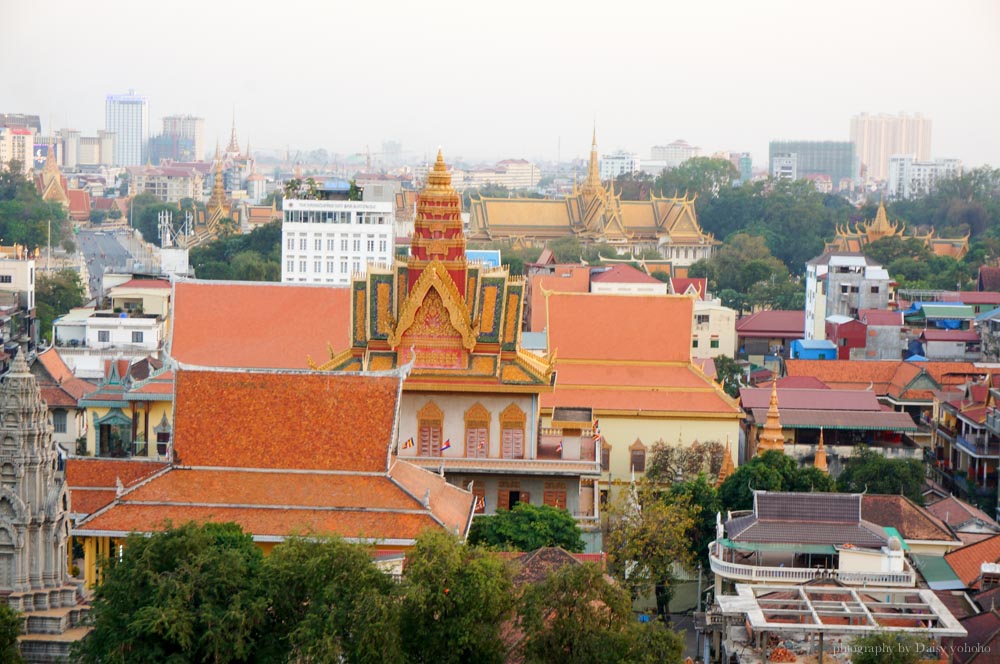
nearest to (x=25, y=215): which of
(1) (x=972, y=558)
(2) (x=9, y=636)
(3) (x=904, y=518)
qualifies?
(3) (x=904, y=518)

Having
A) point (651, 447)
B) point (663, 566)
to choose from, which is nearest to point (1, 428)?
point (663, 566)

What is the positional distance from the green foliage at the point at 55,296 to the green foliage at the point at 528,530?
48.9 metres

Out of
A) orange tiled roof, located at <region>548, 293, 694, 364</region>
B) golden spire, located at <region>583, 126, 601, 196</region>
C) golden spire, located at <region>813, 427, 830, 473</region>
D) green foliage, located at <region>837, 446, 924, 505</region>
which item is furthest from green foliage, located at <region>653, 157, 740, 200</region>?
golden spire, located at <region>813, 427, 830, 473</region>

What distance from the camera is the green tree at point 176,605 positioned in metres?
28.2

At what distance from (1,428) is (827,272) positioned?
2004 inches

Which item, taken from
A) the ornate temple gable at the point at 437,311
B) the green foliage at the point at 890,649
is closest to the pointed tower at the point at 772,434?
the ornate temple gable at the point at 437,311

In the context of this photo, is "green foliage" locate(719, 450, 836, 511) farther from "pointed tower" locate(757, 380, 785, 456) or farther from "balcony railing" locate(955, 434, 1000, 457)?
"balcony railing" locate(955, 434, 1000, 457)

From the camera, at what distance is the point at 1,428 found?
102 feet

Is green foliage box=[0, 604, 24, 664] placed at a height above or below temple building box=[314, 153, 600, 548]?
below

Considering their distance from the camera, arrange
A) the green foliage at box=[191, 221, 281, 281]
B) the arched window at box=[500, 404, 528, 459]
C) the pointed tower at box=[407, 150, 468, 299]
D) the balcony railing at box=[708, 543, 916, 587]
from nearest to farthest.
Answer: the balcony railing at box=[708, 543, 916, 587], the arched window at box=[500, 404, 528, 459], the pointed tower at box=[407, 150, 468, 299], the green foliage at box=[191, 221, 281, 281]

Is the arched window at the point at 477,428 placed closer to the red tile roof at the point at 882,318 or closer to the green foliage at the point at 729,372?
the green foliage at the point at 729,372

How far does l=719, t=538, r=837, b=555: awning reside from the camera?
35.4 meters

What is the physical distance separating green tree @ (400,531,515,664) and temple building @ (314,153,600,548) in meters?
12.9

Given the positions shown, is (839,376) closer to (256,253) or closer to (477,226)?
(256,253)
